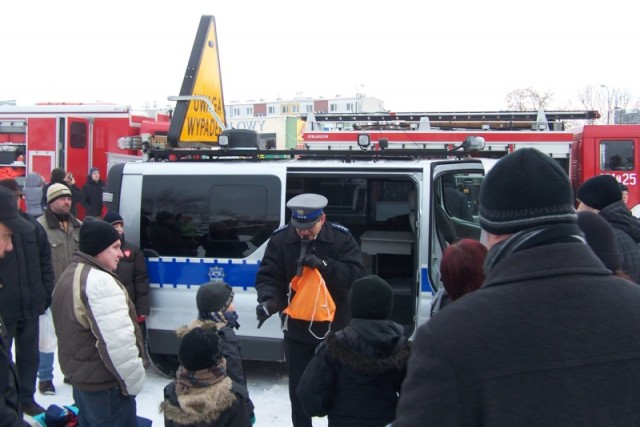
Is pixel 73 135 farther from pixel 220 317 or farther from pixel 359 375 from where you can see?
pixel 359 375

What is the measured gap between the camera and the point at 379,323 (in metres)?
3.12

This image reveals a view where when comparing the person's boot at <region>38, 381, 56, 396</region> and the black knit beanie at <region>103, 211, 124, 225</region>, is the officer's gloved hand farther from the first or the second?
the person's boot at <region>38, 381, 56, 396</region>

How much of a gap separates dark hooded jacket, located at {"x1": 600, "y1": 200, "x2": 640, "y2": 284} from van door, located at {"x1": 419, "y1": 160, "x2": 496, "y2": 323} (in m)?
1.55

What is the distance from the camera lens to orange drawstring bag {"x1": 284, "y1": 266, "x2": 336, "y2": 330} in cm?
442

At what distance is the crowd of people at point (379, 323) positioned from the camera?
4.40 ft

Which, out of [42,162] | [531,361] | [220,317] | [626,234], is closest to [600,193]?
[626,234]

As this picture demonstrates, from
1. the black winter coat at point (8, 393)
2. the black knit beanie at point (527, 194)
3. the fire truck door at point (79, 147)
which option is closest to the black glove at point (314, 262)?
the black winter coat at point (8, 393)

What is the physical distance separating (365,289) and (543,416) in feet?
6.03

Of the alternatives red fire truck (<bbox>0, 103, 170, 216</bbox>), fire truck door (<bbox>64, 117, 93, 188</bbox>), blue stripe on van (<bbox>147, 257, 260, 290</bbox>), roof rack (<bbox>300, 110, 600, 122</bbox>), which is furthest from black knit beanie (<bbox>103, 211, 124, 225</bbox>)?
roof rack (<bbox>300, 110, 600, 122</bbox>)

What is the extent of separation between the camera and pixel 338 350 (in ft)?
10.1

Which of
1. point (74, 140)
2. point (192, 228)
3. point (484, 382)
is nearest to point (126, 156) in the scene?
point (74, 140)

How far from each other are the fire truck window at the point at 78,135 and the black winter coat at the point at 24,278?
7.64 m

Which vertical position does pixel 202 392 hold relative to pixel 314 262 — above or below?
below

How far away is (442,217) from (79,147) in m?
8.90
